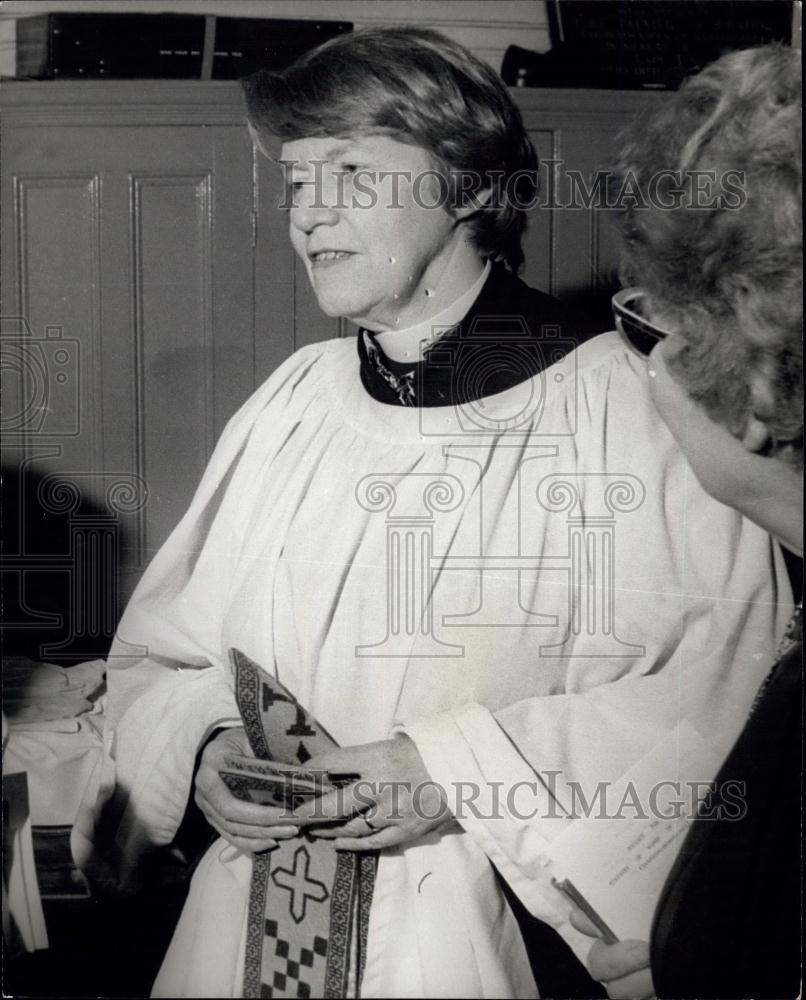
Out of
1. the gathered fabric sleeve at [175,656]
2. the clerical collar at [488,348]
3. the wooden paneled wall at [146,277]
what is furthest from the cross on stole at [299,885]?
the clerical collar at [488,348]

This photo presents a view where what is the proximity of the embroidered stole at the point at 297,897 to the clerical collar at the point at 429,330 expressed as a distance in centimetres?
43

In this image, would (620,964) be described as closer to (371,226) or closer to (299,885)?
(299,885)

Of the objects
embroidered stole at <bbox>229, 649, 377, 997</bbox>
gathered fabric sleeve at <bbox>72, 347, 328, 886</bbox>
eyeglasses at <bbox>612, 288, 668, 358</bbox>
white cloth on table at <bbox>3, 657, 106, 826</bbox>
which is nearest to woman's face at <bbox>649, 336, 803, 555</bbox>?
eyeglasses at <bbox>612, 288, 668, 358</bbox>

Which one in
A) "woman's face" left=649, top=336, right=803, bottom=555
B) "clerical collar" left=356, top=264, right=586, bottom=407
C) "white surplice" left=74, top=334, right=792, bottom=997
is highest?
"clerical collar" left=356, top=264, right=586, bottom=407

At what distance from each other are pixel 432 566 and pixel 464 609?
0.22 ft

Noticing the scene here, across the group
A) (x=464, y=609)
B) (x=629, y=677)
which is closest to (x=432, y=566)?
(x=464, y=609)

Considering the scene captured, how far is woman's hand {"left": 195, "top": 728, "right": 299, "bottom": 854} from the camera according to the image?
1163mm

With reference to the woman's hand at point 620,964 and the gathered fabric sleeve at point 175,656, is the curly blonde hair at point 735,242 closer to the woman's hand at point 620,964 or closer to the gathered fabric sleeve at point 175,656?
the gathered fabric sleeve at point 175,656

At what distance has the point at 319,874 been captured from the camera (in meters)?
1.17

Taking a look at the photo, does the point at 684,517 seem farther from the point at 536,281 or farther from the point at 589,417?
the point at 536,281

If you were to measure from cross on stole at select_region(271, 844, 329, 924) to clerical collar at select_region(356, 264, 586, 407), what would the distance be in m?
0.58

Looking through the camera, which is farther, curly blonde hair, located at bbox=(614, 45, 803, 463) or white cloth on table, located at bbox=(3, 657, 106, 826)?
white cloth on table, located at bbox=(3, 657, 106, 826)

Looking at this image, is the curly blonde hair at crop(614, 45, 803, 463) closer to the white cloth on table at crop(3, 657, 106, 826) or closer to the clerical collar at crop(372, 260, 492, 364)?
the clerical collar at crop(372, 260, 492, 364)

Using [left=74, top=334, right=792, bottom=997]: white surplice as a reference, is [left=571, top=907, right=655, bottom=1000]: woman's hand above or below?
below
